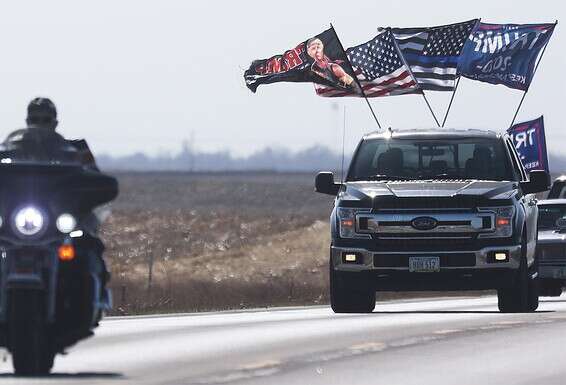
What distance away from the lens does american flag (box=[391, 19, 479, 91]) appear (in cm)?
3566

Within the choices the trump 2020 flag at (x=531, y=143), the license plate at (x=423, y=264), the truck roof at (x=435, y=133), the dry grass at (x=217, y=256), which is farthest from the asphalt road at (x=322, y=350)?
the trump 2020 flag at (x=531, y=143)

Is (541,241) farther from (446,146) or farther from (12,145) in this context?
(12,145)

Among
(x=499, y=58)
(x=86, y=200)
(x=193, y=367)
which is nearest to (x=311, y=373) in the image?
(x=193, y=367)

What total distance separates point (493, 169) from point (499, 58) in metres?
15.9

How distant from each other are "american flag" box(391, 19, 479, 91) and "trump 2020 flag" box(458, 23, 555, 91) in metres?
0.46

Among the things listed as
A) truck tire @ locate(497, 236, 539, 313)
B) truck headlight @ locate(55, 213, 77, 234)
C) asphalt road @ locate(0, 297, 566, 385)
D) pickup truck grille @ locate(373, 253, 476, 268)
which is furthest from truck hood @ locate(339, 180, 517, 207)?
truck headlight @ locate(55, 213, 77, 234)

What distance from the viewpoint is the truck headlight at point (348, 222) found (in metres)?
21.5

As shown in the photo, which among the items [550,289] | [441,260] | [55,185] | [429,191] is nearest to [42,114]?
[55,185]

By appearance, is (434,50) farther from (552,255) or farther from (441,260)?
(441,260)

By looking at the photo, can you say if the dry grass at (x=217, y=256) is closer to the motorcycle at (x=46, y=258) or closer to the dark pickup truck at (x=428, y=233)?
the dark pickup truck at (x=428, y=233)

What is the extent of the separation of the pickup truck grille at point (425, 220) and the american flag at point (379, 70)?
13.1 m

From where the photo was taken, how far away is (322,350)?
52.4 feet

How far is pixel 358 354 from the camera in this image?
1552 centimetres

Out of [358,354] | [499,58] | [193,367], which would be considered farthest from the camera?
[499,58]
